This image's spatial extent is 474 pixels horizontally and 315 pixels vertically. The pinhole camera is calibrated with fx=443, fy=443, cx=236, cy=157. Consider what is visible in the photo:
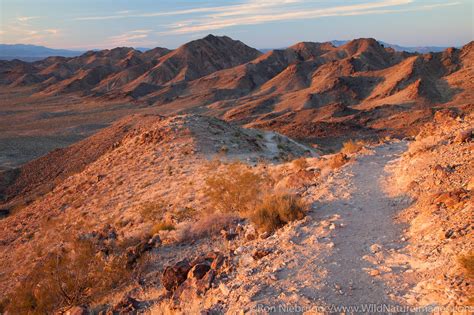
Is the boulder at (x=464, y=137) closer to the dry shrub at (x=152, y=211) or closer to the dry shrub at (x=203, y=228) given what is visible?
the dry shrub at (x=203, y=228)

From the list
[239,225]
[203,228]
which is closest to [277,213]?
[239,225]

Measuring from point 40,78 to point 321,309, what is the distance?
127m

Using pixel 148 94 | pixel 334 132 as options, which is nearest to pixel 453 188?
pixel 334 132

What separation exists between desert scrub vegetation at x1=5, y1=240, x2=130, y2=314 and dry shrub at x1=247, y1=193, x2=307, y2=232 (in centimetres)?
274

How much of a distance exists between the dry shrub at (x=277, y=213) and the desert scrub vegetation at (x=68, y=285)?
274cm

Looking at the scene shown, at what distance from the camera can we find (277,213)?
7.98 m

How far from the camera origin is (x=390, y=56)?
9669cm

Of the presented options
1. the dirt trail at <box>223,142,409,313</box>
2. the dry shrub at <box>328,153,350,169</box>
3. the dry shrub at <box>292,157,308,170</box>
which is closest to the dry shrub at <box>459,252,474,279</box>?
the dirt trail at <box>223,142,409,313</box>

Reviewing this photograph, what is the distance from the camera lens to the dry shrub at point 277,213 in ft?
25.6

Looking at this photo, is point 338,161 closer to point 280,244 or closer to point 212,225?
point 212,225

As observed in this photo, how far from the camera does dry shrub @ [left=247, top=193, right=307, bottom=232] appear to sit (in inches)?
308

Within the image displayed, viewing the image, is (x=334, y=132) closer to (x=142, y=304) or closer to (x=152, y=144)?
(x=152, y=144)

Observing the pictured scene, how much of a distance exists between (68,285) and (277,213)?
4.27 m

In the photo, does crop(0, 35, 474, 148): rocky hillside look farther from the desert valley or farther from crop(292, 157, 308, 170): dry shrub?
crop(292, 157, 308, 170): dry shrub
